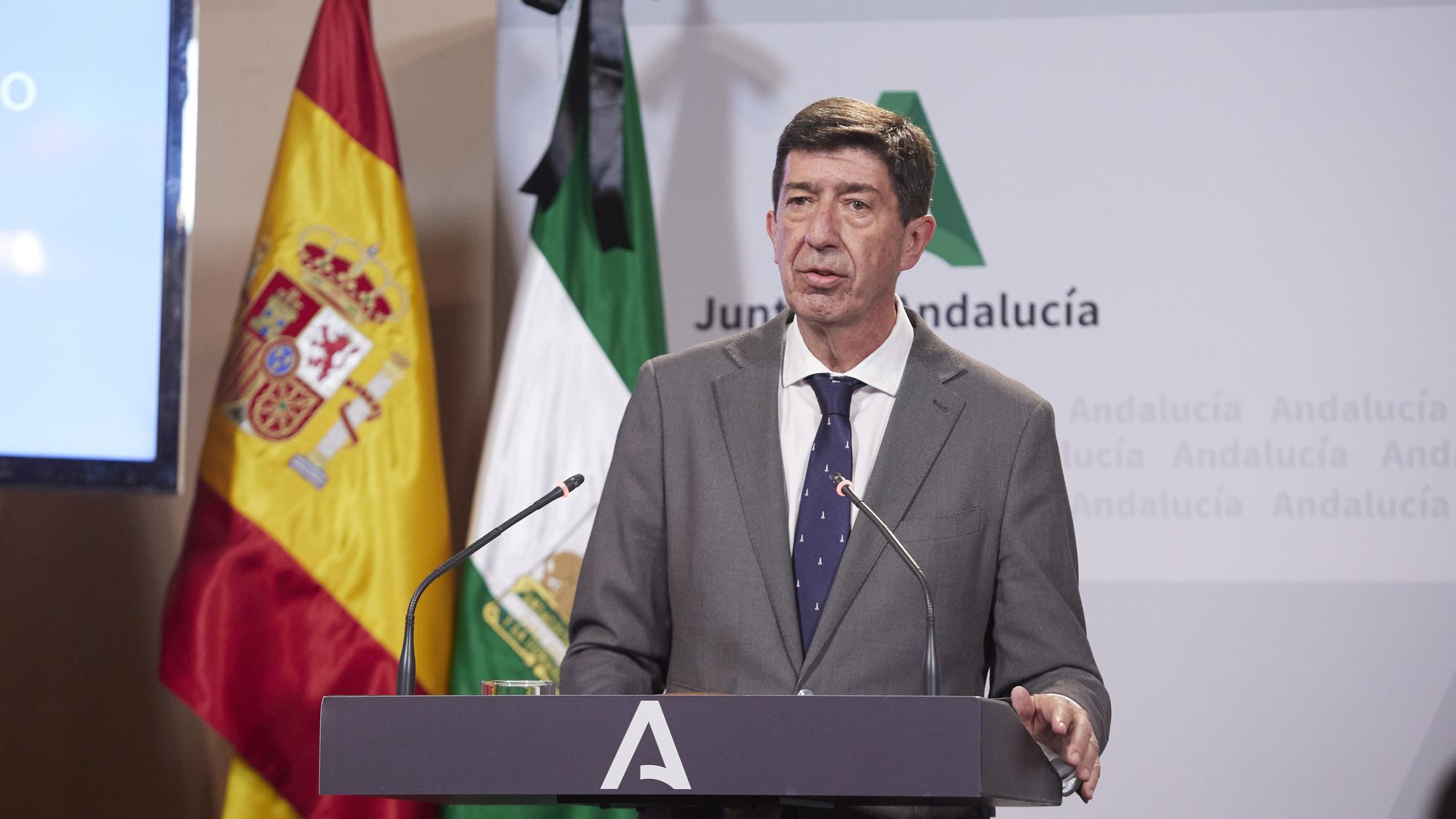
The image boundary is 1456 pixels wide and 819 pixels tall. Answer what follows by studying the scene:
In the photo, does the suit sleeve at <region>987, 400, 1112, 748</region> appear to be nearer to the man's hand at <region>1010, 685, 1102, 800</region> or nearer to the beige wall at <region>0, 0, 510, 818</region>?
the man's hand at <region>1010, 685, 1102, 800</region>

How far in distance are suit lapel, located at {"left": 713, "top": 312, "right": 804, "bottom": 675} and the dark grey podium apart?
0.55 m

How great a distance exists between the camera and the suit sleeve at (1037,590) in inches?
81.9

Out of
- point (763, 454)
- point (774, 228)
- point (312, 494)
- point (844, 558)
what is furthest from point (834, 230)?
point (312, 494)

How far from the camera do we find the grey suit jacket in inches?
79.5

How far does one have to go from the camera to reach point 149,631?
3.92 metres

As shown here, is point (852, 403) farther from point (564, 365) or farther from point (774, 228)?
point (564, 365)

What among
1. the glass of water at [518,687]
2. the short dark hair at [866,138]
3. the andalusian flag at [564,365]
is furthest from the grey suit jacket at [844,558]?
the andalusian flag at [564,365]

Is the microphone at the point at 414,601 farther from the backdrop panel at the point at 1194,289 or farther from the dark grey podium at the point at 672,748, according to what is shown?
the backdrop panel at the point at 1194,289

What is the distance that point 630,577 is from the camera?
2146 mm

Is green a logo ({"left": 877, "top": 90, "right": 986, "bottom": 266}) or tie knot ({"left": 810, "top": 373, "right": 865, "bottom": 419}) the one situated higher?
green a logo ({"left": 877, "top": 90, "right": 986, "bottom": 266})

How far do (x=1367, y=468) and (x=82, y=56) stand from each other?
3.04m

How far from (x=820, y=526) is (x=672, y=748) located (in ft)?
2.36

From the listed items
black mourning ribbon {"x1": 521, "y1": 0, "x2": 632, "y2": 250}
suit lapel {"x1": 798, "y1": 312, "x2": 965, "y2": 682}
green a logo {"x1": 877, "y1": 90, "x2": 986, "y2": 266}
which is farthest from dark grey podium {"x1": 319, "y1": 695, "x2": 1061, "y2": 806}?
green a logo {"x1": 877, "y1": 90, "x2": 986, "y2": 266}

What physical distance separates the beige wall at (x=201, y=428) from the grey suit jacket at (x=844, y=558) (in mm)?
1871
